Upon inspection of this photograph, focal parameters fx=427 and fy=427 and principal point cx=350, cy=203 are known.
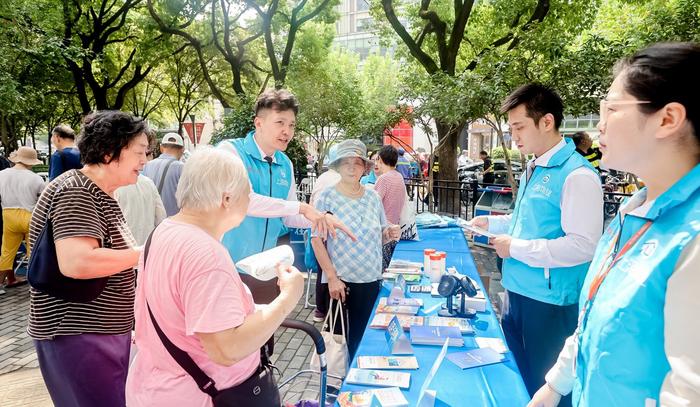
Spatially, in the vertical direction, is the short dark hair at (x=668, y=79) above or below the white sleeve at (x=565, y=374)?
above

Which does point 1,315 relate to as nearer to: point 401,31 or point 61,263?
point 61,263

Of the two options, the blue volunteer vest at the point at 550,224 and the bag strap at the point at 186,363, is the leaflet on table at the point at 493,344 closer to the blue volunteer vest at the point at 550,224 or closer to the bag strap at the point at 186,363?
the blue volunteer vest at the point at 550,224

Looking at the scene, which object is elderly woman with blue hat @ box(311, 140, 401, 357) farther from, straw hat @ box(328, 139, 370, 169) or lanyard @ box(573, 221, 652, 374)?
lanyard @ box(573, 221, 652, 374)

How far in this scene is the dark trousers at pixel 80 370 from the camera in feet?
6.29

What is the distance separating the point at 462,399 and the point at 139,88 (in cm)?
2722

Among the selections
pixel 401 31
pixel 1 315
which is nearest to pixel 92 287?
pixel 1 315

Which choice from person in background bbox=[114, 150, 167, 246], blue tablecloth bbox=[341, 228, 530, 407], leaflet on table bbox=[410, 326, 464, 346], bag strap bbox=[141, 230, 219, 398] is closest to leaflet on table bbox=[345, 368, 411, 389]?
blue tablecloth bbox=[341, 228, 530, 407]

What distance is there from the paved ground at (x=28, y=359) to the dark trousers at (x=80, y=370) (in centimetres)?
177

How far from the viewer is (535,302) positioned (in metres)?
2.51

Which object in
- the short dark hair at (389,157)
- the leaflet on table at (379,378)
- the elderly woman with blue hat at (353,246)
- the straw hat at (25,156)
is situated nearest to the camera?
the leaflet on table at (379,378)

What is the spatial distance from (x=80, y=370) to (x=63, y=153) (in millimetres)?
4106

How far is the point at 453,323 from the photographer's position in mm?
2430

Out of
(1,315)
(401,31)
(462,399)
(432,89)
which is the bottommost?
(1,315)

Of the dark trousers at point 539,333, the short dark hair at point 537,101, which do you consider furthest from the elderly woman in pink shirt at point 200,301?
the short dark hair at point 537,101
